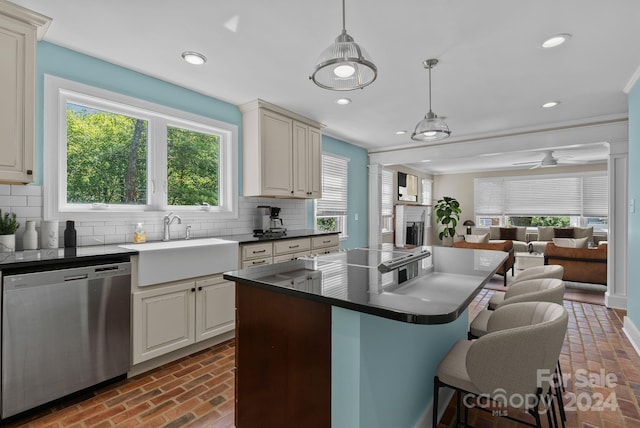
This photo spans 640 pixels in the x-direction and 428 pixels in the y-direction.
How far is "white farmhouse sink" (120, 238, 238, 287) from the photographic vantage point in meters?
2.41

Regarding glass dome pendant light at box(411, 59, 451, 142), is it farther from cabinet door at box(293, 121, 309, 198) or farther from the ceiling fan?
the ceiling fan

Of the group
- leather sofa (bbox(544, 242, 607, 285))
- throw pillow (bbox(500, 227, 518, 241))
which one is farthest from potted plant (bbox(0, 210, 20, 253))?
throw pillow (bbox(500, 227, 518, 241))

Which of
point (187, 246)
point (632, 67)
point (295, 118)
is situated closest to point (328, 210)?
point (295, 118)

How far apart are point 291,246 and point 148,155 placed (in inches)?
68.0

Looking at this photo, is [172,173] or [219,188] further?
[219,188]

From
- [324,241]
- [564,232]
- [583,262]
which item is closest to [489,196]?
[564,232]

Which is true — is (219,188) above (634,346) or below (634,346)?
above

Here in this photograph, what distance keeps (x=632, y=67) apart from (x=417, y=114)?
6.52ft

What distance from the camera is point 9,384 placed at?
6.03 ft

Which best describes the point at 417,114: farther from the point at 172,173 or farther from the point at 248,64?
the point at 172,173

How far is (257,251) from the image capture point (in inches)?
128

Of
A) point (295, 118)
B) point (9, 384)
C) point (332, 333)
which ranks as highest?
point (295, 118)

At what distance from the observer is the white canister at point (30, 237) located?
226 centimetres

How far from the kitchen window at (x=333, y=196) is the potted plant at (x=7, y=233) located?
355 centimetres
